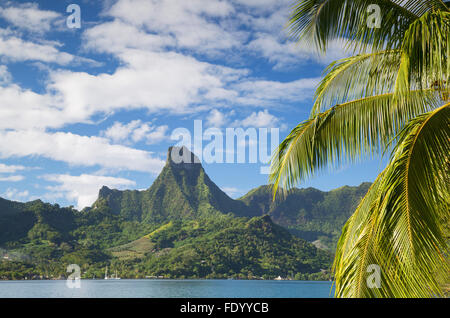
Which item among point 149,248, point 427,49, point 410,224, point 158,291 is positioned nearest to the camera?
point 410,224

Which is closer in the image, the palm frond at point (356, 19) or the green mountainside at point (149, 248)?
the palm frond at point (356, 19)

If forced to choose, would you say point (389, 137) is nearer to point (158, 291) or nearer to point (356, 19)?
point (356, 19)

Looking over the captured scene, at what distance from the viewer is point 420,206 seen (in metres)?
A: 3.14

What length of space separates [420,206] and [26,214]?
16643cm

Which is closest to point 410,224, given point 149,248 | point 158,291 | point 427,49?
point 427,49

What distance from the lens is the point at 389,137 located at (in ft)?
15.1

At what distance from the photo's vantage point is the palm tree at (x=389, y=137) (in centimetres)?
312

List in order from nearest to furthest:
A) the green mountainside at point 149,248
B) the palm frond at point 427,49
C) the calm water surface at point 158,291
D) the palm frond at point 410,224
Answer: the palm frond at point 410,224
the palm frond at point 427,49
the calm water surface at point 158,291
the green mountainside at point 149,248

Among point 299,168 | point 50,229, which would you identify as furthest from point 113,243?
point 299,168

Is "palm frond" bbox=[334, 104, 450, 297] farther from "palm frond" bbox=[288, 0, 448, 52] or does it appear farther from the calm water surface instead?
the calm water surface

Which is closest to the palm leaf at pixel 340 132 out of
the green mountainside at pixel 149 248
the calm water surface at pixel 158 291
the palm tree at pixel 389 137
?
the palm tree at pixel 389 137

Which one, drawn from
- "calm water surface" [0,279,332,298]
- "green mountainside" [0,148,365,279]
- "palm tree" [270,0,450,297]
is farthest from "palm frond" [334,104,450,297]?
"green mountainside" [0,148,365,279]

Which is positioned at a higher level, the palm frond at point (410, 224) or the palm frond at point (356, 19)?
the palm frond at point (356, 19)

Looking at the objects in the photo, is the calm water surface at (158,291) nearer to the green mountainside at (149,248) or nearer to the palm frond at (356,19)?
the green mountainside at (149,248)
